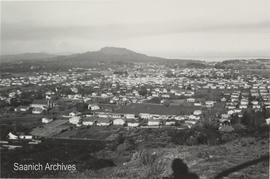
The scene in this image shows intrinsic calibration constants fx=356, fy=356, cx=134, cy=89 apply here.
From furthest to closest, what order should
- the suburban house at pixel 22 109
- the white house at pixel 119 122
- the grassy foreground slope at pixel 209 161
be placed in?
the suburban house at pixel 22 109
the white house at pixel 119 122
the grassy foreground slope at pixel 209 161

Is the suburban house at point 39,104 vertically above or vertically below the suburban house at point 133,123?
above

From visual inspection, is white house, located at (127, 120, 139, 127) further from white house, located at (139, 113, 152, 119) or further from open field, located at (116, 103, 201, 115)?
open field, located at (116, 103, 201, 115)

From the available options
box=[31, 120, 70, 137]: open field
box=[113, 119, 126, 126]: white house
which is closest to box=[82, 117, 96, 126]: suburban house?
box=[31, 120, 70, 137]: open field

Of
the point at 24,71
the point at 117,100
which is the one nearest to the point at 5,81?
the point at 24,71

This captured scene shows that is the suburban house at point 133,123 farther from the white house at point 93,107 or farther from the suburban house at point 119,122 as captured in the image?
the white house at point 93,107

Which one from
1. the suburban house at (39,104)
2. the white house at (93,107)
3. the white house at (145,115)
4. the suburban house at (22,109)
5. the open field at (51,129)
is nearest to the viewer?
the open field at (51,129)

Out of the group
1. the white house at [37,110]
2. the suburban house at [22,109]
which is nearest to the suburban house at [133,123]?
the white house at [37,110]

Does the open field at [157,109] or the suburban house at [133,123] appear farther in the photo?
the open field at [157,109]

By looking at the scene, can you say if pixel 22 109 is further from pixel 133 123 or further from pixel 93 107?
pixel 133 123

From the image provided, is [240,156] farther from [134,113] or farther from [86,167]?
[134,113]

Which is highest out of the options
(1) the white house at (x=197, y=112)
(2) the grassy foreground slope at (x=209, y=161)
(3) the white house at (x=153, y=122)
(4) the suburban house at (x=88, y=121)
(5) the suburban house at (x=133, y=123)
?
(2) the grassy foreground slope at (x=209, y=161)

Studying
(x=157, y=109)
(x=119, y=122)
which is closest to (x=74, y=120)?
(x=119, y=122)
